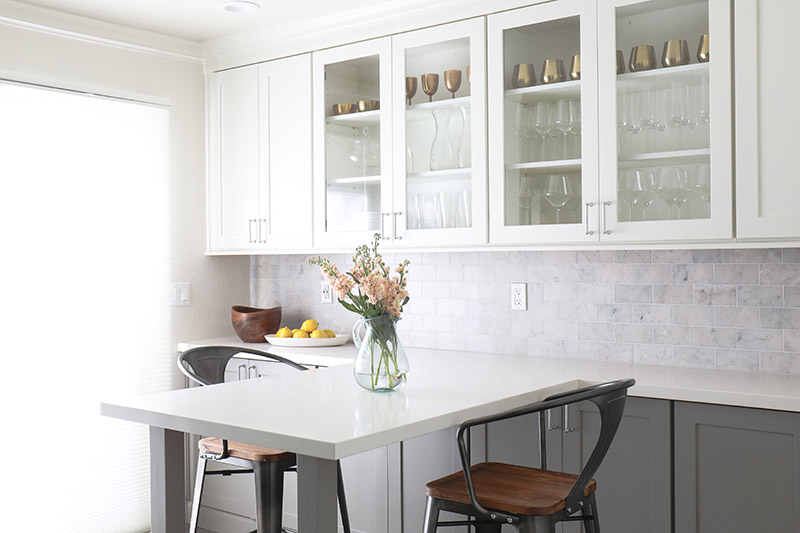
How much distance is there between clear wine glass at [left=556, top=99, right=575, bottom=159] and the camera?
2992mm

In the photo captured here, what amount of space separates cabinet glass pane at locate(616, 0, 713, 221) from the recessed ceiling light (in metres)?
1.59

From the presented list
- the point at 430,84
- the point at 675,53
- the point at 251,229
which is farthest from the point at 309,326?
the point at 675,53

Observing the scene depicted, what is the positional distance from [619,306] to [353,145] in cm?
137

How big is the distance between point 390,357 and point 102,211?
206 cm

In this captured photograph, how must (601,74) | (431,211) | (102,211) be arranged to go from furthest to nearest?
(102,211)
(431,211)
(601,74)

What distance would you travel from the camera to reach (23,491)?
3.45m

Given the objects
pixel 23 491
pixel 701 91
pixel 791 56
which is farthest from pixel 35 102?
pixel 791 56

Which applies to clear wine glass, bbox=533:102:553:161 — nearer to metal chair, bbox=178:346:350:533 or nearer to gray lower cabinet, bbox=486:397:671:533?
gray lower cabinet, bbox=486:397:671:533

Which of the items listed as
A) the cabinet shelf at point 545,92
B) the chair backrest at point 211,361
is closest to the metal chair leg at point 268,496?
the chair backrest at point 211,361

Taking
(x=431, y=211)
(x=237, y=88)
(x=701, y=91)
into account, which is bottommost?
(x=431, y=211)

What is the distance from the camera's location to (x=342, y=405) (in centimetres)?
218

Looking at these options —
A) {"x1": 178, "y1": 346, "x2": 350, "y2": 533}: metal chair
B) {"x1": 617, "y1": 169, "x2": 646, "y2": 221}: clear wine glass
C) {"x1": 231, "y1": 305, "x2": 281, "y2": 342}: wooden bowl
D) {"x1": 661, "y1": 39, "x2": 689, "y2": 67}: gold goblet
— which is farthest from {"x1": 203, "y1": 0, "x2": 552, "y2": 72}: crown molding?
{"x1": 178, "y1": 346, "x2": 350, "y2": 533}: metal chair

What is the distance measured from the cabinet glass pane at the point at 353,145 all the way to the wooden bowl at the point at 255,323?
653 millimetres

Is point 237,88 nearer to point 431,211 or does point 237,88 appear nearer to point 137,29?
point 137,29
